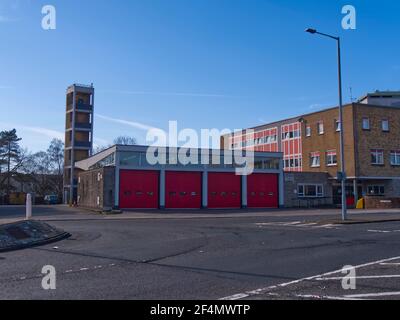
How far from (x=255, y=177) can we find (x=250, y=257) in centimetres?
3286

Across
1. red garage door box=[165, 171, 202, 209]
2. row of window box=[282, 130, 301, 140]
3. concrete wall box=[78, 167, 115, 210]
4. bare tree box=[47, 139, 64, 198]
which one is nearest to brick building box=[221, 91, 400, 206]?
row of window box=[282, 130, 301, 140]

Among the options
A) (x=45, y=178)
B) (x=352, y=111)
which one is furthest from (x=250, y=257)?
(x=45, y=178)

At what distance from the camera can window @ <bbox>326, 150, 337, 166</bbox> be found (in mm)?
50366

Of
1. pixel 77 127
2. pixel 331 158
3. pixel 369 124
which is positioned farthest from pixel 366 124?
pixel 77 127

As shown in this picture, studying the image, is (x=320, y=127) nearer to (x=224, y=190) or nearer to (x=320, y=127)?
(x=320, y=127)

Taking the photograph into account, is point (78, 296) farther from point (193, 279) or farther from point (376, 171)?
point (376, 171)

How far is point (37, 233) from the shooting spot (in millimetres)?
16484

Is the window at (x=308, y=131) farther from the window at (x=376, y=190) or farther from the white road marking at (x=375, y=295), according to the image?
the white road marking at (x=375, y=295)

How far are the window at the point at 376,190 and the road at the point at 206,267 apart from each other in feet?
117

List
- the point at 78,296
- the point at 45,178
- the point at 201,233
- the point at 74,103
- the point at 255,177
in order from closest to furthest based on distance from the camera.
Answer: the point at 78,296, the point at 201,233, the point at 255,177, the point at 74,103, the point at 45,178

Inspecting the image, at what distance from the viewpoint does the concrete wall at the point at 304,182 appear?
150ft

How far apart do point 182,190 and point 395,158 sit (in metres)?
25.2

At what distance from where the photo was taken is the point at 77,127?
243 feet

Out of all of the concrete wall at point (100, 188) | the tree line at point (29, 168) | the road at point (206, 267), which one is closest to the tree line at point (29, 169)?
the tree line at point (29, 168)
